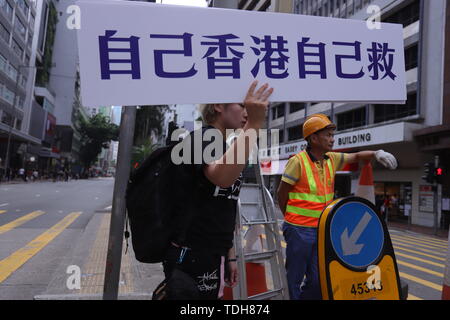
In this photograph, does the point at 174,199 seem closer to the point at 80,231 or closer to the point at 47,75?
the point at 80,231

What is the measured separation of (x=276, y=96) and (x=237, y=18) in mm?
418

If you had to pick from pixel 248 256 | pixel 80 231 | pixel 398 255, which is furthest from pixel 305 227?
pixel 80 231

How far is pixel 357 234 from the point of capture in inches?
76.7

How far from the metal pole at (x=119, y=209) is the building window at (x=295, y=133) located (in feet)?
91.7

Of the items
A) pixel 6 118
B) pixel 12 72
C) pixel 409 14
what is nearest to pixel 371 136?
pixel 409 14

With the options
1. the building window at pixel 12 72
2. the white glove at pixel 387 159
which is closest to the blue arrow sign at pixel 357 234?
the white glove at pixel 387 159

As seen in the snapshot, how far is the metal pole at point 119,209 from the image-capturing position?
7.39ft

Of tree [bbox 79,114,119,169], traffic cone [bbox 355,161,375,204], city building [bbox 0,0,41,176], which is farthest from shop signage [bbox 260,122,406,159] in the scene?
tree [bbox 79,114,119,169]

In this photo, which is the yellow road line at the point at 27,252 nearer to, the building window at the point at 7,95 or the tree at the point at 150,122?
the tree at the point at 150,122

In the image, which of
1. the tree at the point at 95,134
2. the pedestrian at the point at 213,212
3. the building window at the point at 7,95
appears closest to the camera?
the pedestrian at the point at 213,212

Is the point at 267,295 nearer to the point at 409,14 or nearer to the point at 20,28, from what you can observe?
the point at 409,14

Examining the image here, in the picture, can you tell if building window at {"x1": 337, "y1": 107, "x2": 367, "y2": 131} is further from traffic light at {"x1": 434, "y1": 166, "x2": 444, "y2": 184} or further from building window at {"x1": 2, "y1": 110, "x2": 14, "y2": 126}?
building window at {"x1": 2, "y1": 110, "x2": 14, "y2": 126}

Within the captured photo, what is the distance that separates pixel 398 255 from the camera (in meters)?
8.32

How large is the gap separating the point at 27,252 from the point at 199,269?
230 inches
